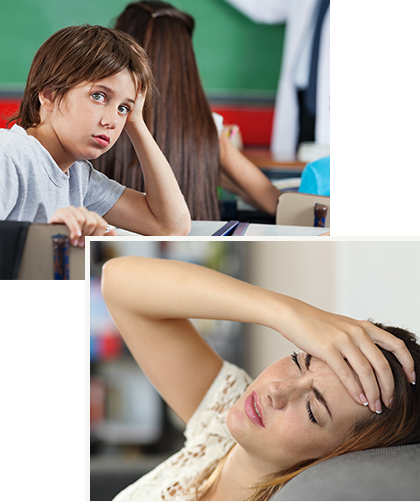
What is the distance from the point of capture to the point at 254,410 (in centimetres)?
63

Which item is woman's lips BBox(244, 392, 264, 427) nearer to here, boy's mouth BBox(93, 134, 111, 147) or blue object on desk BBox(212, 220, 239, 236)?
blue object on desk BBox(212, 220, 239, 236)

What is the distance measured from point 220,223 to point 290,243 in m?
0.10

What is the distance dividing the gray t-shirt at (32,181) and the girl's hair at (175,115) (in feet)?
0.13

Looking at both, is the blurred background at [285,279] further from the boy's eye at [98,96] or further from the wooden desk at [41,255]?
the boy's eye at [98,96]

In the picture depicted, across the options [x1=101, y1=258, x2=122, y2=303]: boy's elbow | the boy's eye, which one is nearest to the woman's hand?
[x1=101, y1=258, x2=122, y2=303]: boy's elbow

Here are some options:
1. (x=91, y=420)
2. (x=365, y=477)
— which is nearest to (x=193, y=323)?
(x=91, y=420)

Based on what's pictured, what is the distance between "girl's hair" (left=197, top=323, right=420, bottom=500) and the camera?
1.86 feet

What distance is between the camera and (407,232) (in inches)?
23.7

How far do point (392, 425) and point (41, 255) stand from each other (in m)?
0.49

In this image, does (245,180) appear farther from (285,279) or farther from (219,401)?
(219,401)

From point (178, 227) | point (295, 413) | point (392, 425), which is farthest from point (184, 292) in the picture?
point (392, 425)

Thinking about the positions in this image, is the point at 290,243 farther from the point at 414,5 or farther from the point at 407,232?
Result: the point at 414,5

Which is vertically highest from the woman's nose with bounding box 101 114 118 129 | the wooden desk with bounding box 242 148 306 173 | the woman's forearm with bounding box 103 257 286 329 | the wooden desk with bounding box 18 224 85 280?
the woman's nose with bounding box 101 114 118 129

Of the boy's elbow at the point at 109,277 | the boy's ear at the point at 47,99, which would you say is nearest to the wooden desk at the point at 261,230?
the boy's elbow at the point at 109,277
